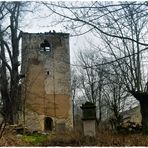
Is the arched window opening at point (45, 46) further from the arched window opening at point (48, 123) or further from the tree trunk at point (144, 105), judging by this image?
the tree trunk at point (144, 105)

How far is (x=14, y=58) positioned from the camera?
76.7 feet

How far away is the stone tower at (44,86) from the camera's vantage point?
100.0 feet

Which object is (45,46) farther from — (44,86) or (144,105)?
(144,105)

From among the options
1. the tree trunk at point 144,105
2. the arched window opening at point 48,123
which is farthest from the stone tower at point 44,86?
the tree trunk at point 144,105

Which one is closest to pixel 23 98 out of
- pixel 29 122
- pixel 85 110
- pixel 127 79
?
pixel 29 122

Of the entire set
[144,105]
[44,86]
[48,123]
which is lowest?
[48,123]

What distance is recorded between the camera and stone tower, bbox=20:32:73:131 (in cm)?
3047

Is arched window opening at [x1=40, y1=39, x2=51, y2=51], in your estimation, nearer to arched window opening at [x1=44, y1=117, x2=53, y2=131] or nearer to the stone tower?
the stone tower

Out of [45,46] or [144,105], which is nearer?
[144,105]

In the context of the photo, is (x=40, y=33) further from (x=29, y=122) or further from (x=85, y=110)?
(x=85, y=110)

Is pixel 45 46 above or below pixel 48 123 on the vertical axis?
above

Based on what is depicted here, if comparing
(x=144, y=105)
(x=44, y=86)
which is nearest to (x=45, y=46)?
(x=44, y=86)

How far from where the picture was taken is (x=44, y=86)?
31234mm

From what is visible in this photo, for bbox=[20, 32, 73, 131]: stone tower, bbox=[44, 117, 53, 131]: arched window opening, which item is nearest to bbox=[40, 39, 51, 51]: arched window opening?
bbox=[20, 32, 73, 131]: stone tower
